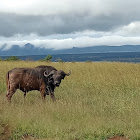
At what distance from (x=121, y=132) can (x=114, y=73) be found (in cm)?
801

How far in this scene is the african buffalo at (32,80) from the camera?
894cm

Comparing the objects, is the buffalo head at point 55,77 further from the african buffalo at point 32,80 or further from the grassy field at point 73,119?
the grassy field at point 73,119

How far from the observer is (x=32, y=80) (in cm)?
909

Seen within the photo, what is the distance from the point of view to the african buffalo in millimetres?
8938

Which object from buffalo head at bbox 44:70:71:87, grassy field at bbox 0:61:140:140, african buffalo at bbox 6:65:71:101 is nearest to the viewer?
grassy field at bbox 0:61:140:140

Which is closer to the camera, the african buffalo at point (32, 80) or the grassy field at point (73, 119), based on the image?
the grassy field at point (73, 119)

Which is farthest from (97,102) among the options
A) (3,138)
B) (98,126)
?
(3,138)

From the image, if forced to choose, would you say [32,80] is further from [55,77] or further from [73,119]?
[73,119]

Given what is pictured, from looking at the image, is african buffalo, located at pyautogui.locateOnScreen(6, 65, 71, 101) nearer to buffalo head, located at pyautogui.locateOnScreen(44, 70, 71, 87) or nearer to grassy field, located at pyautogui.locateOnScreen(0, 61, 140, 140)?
buffalo head, located at pyautogui.locateOnScreen(44, 70, 71, 87)

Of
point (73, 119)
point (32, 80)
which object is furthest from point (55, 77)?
point (73, 119)

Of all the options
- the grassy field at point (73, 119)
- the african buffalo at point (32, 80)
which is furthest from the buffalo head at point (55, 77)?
the grassy field at point (73, 119)

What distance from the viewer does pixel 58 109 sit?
7.32 m

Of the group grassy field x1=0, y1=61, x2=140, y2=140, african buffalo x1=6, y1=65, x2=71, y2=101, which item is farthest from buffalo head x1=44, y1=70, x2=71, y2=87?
grassy field x1=0, y1=61, x2=140, y2=140

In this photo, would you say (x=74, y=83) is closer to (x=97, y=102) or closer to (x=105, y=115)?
(x=97, y=102)
